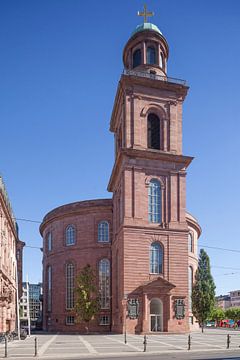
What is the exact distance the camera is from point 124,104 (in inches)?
→ 2298

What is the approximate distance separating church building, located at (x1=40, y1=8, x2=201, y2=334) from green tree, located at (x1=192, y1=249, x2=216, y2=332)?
4.84 feet

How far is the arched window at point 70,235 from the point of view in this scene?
6556 centimetres

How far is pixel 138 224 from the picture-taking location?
54156mm

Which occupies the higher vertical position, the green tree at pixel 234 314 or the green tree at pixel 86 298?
the green tree at pixel 86 298

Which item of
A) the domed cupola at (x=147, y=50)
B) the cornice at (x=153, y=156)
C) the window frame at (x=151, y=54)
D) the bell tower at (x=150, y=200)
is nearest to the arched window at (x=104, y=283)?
the bell tower at (x=150, y=200)

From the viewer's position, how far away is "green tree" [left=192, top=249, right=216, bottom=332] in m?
67.0

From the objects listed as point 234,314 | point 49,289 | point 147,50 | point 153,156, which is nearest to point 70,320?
point 49,289

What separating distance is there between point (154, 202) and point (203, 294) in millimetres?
19110

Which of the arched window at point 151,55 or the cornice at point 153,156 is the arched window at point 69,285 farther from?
the arched window at point 151,55

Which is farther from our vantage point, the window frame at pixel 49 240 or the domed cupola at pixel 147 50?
the window frame at pixel 49 240

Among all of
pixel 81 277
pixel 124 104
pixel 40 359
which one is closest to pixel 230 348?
pixel 40 359

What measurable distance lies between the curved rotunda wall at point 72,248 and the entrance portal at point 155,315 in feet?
32.1

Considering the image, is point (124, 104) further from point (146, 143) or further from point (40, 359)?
point (40, 359)

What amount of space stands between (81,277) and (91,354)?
3041cm
